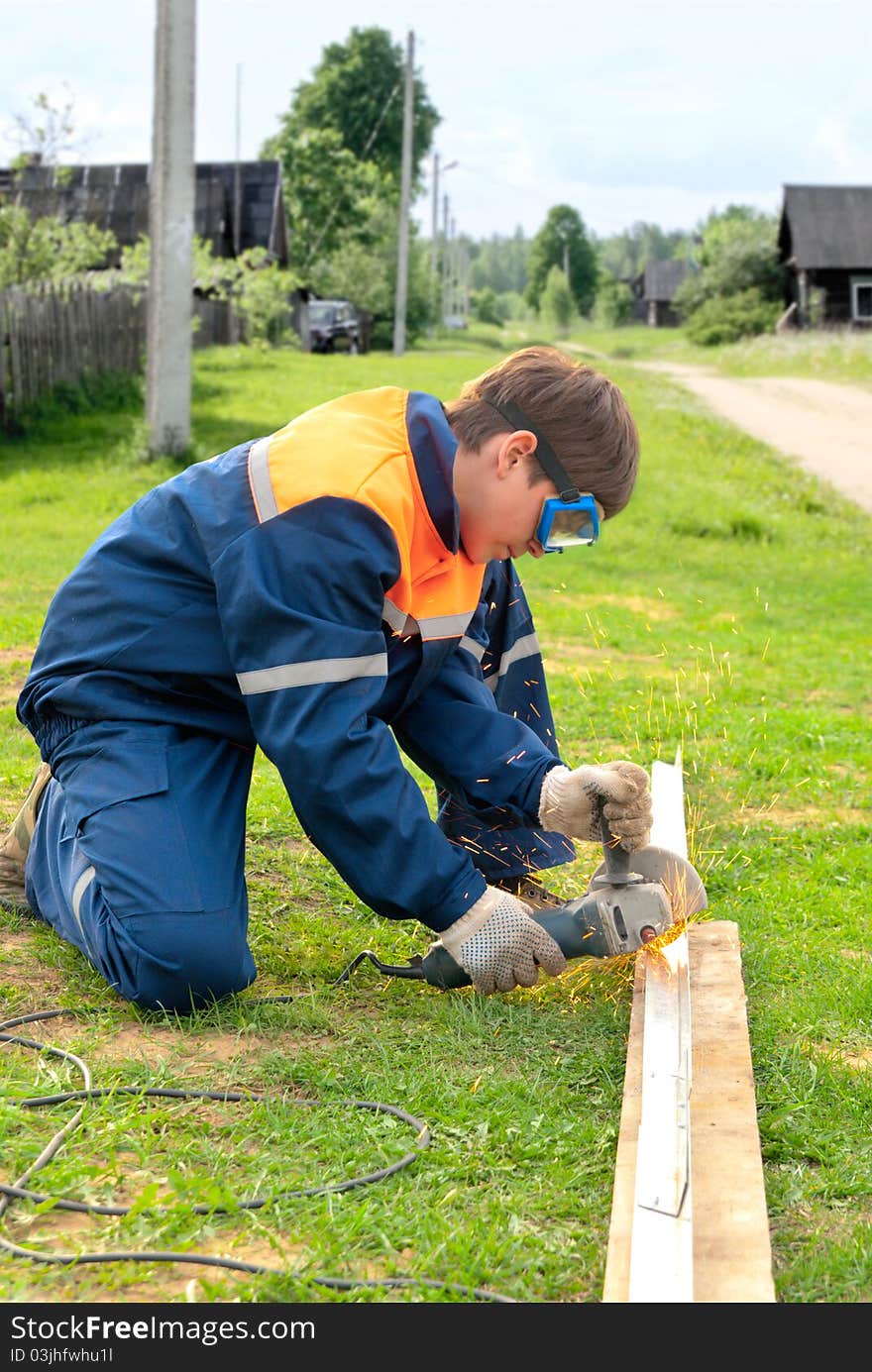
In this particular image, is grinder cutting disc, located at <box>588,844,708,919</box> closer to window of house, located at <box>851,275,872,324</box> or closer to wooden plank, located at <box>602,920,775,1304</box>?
wooden plank, located at <box>602,920,775,1304</box>

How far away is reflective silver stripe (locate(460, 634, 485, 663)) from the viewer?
159 inches

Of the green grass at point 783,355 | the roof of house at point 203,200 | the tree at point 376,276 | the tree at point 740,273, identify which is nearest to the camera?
the roof of house at point 203,200

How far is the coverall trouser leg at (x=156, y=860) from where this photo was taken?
323cm

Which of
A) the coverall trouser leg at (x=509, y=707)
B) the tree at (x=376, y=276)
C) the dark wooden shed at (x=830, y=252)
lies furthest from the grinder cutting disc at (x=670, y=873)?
the dark wooden shed at (x=830, y=252)

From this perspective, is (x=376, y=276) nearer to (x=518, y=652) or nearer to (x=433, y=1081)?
(x=518, y=652)

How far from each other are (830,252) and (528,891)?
4815cm

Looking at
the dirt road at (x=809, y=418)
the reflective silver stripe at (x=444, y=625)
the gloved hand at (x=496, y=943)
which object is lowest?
the gloved hand at (x=496, y=943)

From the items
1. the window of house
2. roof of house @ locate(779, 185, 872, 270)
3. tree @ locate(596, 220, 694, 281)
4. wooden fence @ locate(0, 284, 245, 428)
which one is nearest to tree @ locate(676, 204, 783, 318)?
roof of house @ locate(779, 185, 872, 270)

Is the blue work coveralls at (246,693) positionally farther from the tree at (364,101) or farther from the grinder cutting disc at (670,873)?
the tree at (364,101)

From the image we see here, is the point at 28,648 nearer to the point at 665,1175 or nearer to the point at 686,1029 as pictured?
the point at 686,1029

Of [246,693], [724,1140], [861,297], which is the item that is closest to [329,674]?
[246,693]

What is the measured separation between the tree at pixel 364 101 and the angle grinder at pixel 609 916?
63.7 m
